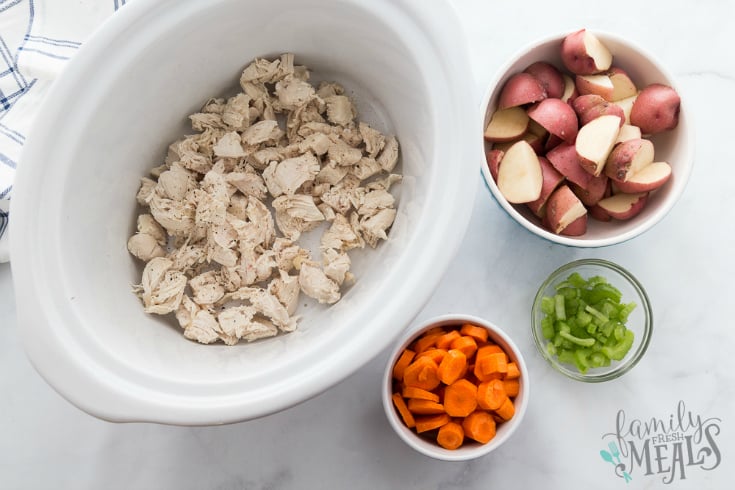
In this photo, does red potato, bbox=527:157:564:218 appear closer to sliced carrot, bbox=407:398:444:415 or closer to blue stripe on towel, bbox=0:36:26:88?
sliced carrot, bbox=407:398:444:415

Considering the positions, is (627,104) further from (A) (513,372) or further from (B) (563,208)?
(A) (513,372)

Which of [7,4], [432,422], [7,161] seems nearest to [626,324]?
[432,422]

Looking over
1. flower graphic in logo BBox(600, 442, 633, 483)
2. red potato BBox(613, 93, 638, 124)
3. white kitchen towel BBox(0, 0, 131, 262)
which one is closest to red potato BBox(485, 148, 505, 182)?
red potato BBox(613, 93, 638, 124)

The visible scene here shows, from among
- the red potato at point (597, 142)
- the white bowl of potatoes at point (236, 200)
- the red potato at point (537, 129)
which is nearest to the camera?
the white bowl of potatoes at point (236, 200)

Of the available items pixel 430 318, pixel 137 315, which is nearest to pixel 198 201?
pixel 137 315

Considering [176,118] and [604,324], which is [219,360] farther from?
[604,324]

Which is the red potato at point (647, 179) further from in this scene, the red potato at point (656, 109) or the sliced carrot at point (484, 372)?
the sliced carrot at point (484, 372)

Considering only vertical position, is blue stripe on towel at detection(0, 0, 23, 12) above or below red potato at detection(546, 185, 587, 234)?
above

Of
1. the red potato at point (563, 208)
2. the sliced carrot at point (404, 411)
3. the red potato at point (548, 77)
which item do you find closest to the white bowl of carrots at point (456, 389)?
the sliced carrot at point (404, 411)
